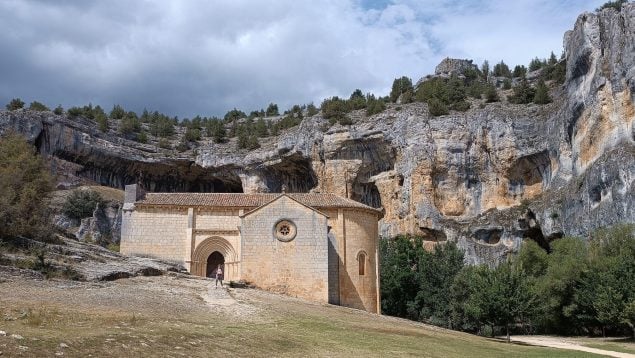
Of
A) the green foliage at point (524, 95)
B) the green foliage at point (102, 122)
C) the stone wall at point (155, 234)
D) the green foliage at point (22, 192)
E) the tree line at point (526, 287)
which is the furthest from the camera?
the green foliage at point (102, 122)

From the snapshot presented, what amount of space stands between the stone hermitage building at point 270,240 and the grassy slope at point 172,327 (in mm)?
8786

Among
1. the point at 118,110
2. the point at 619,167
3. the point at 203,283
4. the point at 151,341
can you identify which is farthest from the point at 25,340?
the point at 118,110

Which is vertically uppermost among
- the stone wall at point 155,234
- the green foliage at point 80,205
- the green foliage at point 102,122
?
the green foliage at point 102,122

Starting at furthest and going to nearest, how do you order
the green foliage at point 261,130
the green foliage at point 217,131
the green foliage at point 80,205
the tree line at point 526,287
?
the green foliage at point 217,131, the green foliage at point 261,130, the green foliage at point 80,205, the tree line at point 526,287

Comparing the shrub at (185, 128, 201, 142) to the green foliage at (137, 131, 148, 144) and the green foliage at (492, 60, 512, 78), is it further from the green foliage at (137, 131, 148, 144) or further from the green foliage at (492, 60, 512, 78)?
the green foliage at (492, 60, 512, 78)

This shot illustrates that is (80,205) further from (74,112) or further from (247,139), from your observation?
(247,139)

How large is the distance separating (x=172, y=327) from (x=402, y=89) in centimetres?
6888

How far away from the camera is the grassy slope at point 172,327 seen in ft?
38.6

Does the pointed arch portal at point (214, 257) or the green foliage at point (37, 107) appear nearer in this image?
the pointed arch portal at point (214, 257)

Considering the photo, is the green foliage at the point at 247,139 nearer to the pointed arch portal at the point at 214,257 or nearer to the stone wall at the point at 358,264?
the pointed arch portal at the point at 214,257

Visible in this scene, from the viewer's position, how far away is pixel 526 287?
34.5 meters

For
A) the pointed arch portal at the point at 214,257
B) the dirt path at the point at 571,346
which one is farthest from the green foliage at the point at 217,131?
the dirt path at the point at 571,346

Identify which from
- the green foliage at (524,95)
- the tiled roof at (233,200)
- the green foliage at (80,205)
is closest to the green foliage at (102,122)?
the green foliage at (80,205)

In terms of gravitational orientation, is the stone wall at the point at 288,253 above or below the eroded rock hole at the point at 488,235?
below
